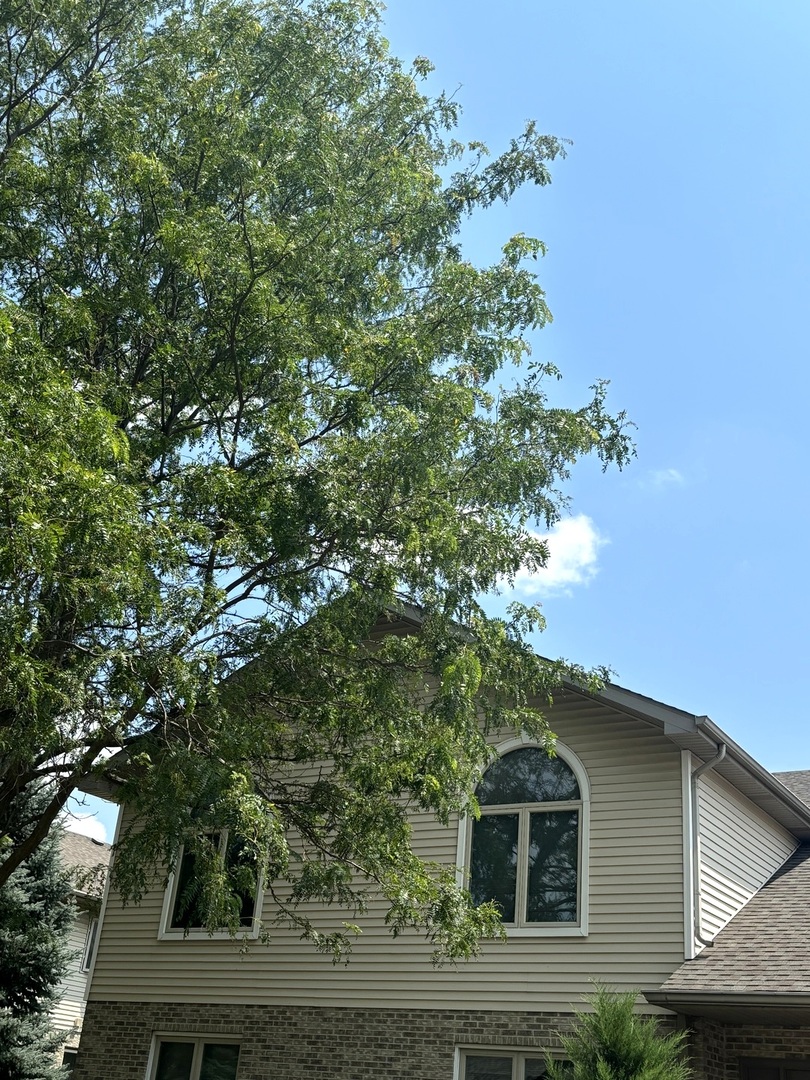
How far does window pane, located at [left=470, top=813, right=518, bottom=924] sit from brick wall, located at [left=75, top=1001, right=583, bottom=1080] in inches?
45.2

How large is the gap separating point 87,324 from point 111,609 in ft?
8.77

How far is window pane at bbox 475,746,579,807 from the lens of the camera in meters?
12.1

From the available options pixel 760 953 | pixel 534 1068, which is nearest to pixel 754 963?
pixel 760 953

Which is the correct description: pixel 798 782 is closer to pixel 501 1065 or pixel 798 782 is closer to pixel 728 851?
pixel 728 851

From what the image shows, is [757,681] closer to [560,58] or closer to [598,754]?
[598,754]

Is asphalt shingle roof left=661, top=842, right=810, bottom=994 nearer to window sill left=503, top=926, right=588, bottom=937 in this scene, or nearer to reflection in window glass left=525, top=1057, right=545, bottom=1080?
window sill left=503, top=926, right=588, bottom=937

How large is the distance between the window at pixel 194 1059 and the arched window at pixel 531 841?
3.85 meters

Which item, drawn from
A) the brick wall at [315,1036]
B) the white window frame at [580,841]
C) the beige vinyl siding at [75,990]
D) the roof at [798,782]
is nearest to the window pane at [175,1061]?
the brick wall at [315,1036]

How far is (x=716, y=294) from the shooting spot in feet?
46.4

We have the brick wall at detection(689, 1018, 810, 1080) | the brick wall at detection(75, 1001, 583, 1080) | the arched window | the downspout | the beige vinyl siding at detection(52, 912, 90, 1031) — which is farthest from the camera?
the beige vinyl siding at detection(52, 912, 90, 1031)

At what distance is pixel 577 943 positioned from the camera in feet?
36.5

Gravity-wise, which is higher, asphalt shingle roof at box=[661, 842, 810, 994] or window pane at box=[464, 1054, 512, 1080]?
asphalt shingle roof at box=[661, 842, 810, 994]

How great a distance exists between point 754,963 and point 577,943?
1816mm

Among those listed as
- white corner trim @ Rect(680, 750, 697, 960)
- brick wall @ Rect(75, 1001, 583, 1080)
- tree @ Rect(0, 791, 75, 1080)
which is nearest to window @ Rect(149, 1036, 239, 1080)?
brick wall @ Rect(75, 1001, 583, 1080)
